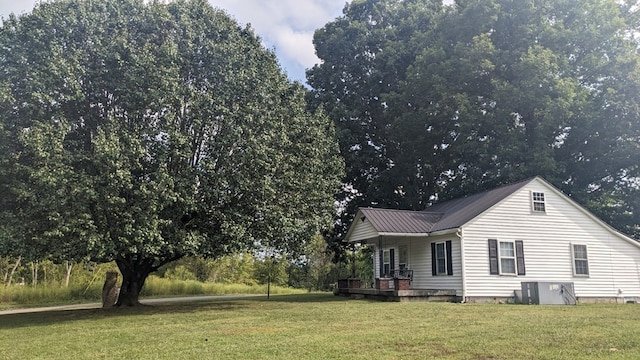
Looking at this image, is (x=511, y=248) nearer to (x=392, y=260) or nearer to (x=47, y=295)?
(x=392, y=260)

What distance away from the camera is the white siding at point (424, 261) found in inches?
789

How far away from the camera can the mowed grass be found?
8.15m

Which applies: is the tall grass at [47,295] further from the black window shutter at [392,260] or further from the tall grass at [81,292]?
the black window shutter at [392,260]

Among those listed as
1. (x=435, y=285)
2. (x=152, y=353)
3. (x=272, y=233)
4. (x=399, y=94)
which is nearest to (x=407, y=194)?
(x=399, y=94)

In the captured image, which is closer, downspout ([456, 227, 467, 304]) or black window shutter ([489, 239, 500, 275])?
downspout ([456, 227, 467, 304])

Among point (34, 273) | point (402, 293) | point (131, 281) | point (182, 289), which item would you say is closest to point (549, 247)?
point (402, 293)

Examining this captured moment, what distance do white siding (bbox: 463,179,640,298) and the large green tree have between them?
21.2ft

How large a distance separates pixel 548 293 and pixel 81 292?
23.5m

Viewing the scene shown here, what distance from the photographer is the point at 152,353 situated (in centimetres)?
877

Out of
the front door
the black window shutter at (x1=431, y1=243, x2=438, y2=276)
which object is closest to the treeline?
the front door

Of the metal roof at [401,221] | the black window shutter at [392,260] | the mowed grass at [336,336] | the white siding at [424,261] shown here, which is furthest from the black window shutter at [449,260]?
the mowed grass at [336,336]

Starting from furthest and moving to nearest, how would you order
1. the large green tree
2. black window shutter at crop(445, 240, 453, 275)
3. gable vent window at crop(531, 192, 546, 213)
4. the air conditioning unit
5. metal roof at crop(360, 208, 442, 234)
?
metal roof at crop(360, 208, 442, 234) < gable vent window at crop(531, 192, 546, 213) < black window shutter at crop(445, 240, 453, 275) < the air conditioning unit < the large green tree

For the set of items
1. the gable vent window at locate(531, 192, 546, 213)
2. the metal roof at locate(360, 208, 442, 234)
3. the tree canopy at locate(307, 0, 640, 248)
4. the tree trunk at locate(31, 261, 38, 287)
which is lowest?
the tree trunk at locate(31, 261, 38, 287)

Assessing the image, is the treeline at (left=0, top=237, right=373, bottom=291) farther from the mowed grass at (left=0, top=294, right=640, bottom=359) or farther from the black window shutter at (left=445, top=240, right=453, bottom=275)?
the mowed grass at (left=0, top=294, right=640, bottom=359)
